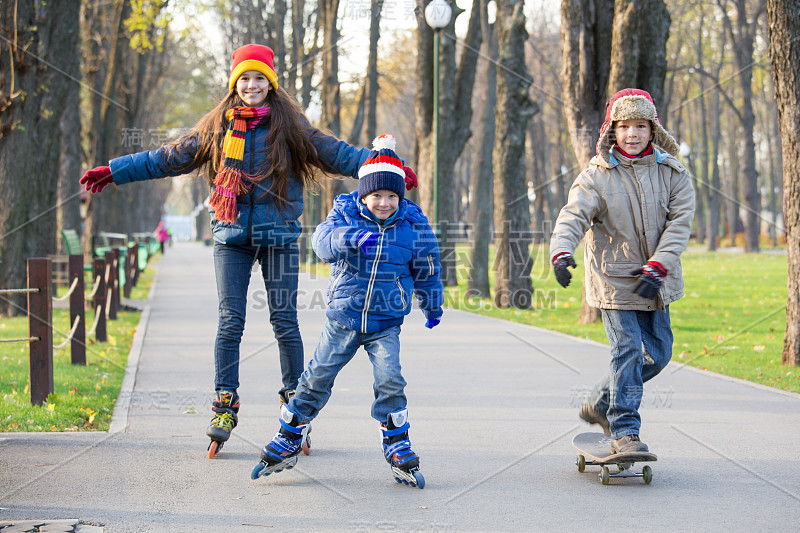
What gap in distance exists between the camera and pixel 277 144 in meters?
4.99

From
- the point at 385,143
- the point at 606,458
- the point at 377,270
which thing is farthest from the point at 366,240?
the point at 606,458

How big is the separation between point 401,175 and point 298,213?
2.88ft

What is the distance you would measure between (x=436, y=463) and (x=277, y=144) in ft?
6.33

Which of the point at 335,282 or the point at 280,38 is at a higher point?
the point at 280,38

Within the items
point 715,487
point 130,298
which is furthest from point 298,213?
point 130,298

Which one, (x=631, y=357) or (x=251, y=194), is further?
(x=251, y=194)

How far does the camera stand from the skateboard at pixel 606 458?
4.46m

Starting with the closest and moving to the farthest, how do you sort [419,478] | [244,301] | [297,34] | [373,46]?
1. [419,478]
2. [244,301]
3. [373,46]
4. [297,34]

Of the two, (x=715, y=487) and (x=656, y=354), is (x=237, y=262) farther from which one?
(x=715, y=487)

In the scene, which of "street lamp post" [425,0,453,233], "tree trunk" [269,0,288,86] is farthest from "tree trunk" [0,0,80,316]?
"tree trunk" [269,0,288,86]

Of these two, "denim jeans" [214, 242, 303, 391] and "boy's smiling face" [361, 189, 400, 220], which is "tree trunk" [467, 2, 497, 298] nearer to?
"denim jeans" [214, 242, 303, 391]

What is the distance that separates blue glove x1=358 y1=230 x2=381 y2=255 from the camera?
4.35m

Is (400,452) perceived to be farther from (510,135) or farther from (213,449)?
(510,135)

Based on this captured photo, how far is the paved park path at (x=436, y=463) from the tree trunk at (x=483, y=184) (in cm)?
872
